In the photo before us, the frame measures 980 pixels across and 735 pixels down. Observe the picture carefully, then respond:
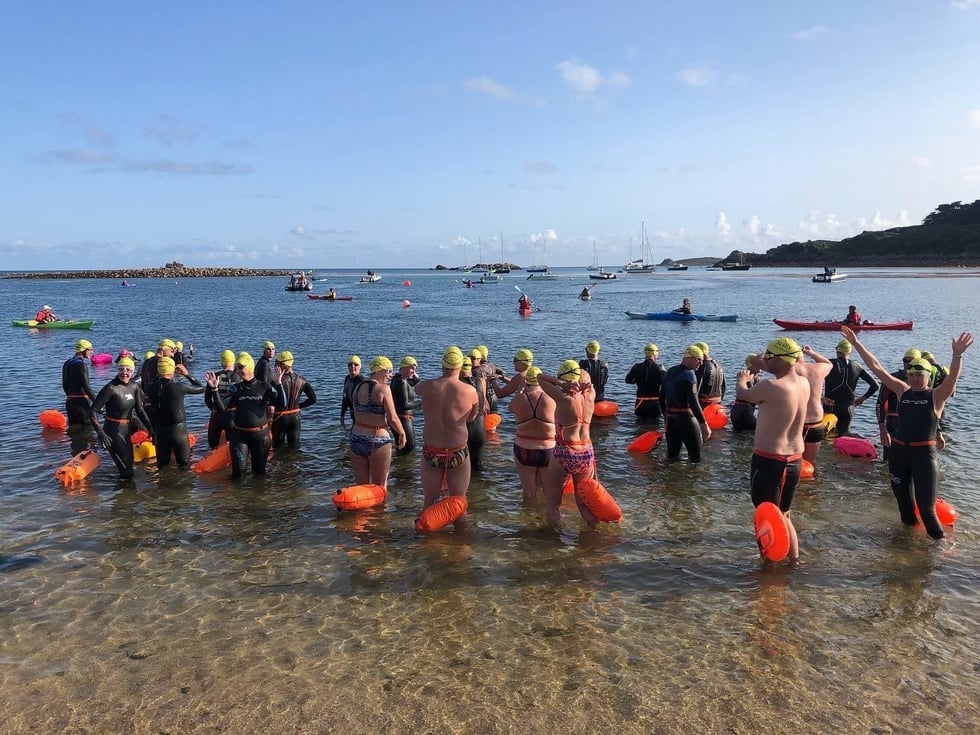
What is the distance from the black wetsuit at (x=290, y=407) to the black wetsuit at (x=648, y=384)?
704cm

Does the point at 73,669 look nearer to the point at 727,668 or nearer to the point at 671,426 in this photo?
the point at 727,668

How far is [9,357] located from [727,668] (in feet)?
105

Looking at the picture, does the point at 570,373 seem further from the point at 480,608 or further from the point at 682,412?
the point at 682,412

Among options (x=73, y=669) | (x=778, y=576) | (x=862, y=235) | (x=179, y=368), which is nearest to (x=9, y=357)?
(x=179, y=368)

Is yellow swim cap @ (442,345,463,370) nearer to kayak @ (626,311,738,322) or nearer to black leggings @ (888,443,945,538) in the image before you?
black leggings @ (888,443,945,538)

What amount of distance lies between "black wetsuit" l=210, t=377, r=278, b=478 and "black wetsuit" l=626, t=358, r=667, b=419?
25.8 feet

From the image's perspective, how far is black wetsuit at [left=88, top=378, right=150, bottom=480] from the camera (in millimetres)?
9812

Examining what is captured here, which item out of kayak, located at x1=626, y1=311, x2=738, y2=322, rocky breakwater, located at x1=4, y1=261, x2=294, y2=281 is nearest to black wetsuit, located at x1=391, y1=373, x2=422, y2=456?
kayak, located at x1=626, y1=311, x2=738, y2=322

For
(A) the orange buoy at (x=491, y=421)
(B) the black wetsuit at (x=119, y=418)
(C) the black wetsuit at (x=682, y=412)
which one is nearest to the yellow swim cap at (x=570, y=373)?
(C) the black wetsuit at (x=682, y=412)

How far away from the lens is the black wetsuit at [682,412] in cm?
1064

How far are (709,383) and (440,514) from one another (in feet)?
25.5

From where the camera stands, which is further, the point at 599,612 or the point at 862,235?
the point at 862,235

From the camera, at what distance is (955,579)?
6.74 meters

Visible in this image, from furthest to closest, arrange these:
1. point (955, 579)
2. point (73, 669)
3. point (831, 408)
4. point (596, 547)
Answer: point (831, 408)
point (596, 547)
point (955, 579)
point (73, 669)
